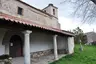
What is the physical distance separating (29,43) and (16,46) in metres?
3.03

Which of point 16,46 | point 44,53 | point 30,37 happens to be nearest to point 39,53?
point 44,53

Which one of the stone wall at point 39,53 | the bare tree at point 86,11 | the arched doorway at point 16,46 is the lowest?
the stone wall at point 39,53

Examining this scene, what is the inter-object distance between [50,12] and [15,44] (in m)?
11.1

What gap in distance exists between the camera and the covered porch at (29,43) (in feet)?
27.3

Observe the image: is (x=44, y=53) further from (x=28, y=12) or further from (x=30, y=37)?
(x=28, y=12)

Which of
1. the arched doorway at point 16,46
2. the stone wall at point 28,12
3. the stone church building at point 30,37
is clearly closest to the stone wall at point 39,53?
the stone church building at point 30,37

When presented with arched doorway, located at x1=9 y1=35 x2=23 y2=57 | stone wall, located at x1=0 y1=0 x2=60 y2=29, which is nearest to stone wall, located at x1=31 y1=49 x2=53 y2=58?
arched doorway, located at x1=9 y1=35 x2=23 y2=57

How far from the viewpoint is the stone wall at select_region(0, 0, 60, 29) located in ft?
43.7

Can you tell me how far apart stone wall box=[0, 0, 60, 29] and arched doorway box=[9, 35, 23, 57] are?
9.25 ft

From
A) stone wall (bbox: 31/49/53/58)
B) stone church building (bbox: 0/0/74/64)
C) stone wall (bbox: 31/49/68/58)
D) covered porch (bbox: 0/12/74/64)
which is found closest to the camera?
covered porch (bbox: 0/12/74/64)

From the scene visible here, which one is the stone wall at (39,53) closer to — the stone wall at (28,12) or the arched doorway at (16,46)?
the arched doorway at (16,46)

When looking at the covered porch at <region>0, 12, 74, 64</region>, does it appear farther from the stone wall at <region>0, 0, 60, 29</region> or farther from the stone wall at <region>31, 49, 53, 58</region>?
the stone wall at <region>0, 0, 60, 29</region>

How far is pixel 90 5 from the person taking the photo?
916 cm

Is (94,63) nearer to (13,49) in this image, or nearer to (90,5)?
(90,5)
